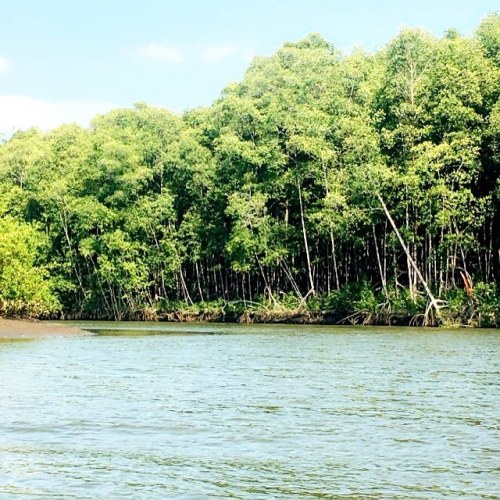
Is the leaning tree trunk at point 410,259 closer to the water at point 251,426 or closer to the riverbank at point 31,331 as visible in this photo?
the water at point 251,426

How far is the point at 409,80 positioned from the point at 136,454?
39.1 meters

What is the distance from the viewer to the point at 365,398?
16.0 meters

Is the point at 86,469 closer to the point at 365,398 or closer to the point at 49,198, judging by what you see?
the point at 365,398

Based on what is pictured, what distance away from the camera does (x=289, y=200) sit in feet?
179

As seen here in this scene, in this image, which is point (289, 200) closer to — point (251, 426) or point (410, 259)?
point (410, 259)

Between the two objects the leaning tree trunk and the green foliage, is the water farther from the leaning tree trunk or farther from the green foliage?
the green foliage

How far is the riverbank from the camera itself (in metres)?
35.8

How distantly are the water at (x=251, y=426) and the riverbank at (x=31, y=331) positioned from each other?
11500mm

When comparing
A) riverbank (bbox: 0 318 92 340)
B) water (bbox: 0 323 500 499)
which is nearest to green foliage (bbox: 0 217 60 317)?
riverbank (bbox: 0 318 92 340)

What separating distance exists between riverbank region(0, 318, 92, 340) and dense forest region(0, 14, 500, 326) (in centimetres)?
542

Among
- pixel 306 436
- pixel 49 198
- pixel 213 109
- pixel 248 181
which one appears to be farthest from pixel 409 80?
pixel 306 436

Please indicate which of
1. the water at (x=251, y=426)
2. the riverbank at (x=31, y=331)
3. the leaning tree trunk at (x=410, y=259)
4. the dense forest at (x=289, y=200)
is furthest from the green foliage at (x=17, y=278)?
the water at (x=251, y=426)

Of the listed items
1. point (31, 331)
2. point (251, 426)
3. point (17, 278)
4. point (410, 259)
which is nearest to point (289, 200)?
point (410, 259)

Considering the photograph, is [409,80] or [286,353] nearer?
[286,353]
